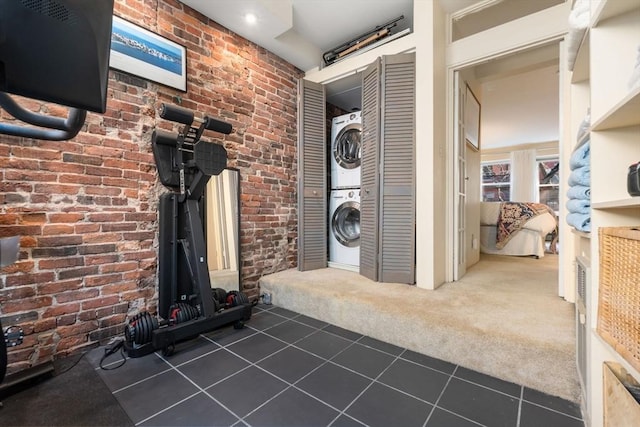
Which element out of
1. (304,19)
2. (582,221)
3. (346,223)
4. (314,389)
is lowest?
(314,389)

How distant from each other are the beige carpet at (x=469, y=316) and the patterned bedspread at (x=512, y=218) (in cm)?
136

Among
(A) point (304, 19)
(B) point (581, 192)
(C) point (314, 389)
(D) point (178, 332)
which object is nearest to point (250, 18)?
(A) point (304, 19)

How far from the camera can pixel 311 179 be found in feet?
10.1

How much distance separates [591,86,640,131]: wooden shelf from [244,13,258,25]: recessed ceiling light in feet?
8.32

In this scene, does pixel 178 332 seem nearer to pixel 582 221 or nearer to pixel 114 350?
pixel 114 350

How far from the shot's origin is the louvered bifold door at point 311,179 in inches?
119

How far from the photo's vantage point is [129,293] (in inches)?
77.7

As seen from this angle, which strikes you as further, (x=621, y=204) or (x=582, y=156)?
(x=582, y=156)

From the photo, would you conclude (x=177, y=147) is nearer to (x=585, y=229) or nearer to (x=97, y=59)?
(x=97, y=59)

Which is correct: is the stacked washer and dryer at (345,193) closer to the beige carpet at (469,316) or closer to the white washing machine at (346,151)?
the white washing machine at (346,151)

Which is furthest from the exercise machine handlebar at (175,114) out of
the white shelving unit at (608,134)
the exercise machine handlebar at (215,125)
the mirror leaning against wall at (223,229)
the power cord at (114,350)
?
the white shelving unit at (608,134)

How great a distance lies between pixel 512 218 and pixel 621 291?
3.99 meters

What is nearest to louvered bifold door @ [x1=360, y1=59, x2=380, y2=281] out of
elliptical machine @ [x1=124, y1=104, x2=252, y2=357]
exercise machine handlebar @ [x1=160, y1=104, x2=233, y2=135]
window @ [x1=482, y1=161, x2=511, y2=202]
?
elliptical machine @ [x1=124, y1=104, x2=252, y2=357]

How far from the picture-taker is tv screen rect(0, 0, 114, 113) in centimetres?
49
